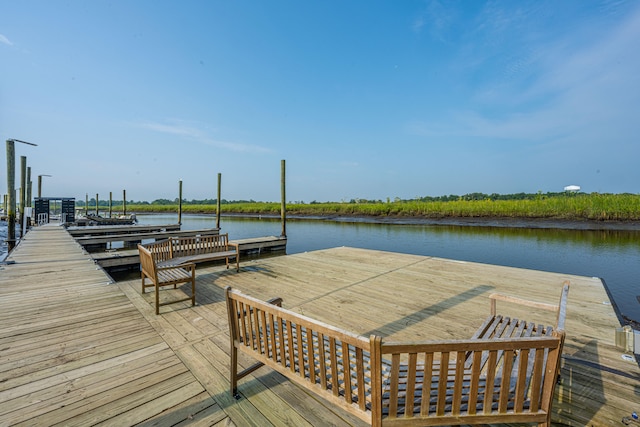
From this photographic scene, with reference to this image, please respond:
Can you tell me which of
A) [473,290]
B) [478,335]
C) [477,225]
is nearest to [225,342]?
[478,335]

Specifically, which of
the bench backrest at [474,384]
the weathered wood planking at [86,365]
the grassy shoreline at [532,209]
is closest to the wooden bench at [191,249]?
the weathered wood planking at [86,365]

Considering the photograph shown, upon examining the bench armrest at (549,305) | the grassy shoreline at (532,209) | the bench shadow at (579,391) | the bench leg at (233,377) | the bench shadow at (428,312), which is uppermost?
the grassy shoreline at (532,209)

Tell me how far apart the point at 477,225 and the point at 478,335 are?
19.7 m

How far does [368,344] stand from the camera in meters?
1.19

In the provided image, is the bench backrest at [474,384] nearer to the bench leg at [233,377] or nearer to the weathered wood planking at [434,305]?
the weathered wood planking at [434,305]

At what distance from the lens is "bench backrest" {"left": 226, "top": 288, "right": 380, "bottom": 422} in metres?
1.28

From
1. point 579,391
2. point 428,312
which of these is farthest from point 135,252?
point 579,391

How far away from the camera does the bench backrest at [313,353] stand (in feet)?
4.20

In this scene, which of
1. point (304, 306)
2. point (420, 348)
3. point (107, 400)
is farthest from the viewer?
point (304, 306)

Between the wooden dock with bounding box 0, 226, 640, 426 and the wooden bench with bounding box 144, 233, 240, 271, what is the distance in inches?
15.9

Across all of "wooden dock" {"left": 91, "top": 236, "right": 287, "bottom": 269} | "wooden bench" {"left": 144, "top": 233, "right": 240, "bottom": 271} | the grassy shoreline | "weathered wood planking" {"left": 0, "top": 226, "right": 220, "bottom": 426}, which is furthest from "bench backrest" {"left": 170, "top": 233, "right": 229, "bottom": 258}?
the grassy shoreline

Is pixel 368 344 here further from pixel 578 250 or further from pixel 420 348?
pixel 578 250

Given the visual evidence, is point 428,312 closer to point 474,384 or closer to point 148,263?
point 474,384

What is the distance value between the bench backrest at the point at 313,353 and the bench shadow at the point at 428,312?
1.46 m
